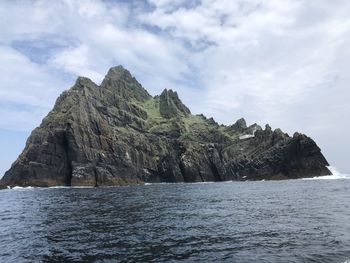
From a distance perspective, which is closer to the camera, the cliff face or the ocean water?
the ocean water

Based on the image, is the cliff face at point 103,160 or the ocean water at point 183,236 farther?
the cliff face at point 103,160

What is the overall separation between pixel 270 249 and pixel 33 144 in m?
159

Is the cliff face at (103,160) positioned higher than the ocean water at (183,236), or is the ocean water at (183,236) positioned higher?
the cliff face at (103,160)

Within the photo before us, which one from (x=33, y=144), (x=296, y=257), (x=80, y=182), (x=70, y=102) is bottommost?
(x=296, y=257)

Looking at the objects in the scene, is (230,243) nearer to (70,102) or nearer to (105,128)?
(105,128)

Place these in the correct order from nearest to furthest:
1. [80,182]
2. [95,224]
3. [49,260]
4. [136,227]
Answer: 1. [49,260]
2. [136,227]
3. [95,224]
4. [80,182]

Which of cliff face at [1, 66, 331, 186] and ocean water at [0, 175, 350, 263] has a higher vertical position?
cliff face at [1, 66, 331, 186]

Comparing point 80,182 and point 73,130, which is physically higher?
point 73,130

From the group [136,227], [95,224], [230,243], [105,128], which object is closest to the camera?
[230,243]

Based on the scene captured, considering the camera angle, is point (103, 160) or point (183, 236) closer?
point (183, 236)

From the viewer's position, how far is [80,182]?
6368 inches

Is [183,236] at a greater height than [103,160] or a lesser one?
lesser

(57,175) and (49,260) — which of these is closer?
(49,260)

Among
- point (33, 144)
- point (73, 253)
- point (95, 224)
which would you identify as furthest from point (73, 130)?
point (73, 253)
